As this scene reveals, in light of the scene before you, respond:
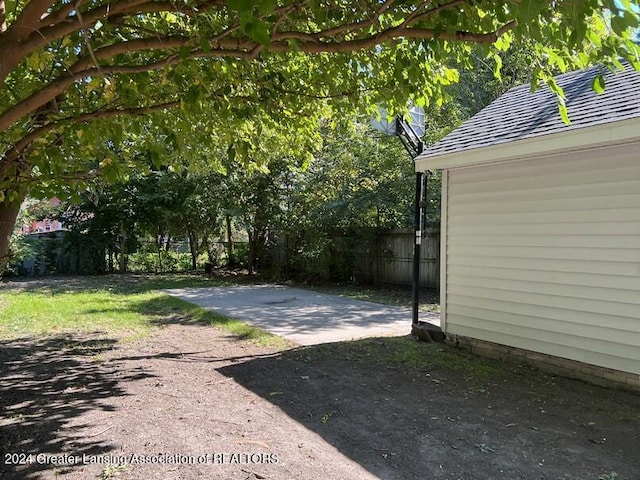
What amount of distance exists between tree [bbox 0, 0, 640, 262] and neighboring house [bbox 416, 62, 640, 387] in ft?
3.53

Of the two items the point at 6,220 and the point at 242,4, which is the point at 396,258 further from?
the point at 242,4

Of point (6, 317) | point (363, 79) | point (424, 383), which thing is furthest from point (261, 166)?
point (6, 317)

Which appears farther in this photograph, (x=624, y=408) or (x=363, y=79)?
(x=363, y=79)

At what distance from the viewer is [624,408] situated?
427 cm

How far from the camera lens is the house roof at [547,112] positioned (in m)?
4.67

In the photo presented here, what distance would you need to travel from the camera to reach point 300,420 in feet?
13.0

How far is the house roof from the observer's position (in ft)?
15.3

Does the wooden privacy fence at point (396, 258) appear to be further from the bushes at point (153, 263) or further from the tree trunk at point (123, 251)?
the tree trunk at point (123, 251)

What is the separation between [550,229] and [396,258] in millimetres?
8143

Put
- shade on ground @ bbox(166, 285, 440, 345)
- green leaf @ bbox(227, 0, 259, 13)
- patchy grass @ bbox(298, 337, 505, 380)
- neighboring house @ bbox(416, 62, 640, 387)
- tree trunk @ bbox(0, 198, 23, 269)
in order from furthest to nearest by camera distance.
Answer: shade on ground @ bbox(166, 285, 440, 345) → patchy grass @ bbox(298, 337, 505, 380) → neighboring house @ bbox(416, 62, 640, 387) → tree trunk @ bbox(0, 198, 23, 269) → green leaf @ bbox(227, 0, 259, 13)

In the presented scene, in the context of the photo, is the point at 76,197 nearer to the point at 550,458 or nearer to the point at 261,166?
the point at 261,166

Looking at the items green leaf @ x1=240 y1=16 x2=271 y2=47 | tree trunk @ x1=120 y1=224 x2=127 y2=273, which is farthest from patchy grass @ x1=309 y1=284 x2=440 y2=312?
green leaf @ x1=240 y1=16 x2=271 y2=47

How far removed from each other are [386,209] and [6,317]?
8.89 m

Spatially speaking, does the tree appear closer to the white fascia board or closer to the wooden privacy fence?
the white fascia board
